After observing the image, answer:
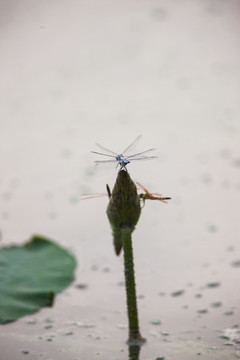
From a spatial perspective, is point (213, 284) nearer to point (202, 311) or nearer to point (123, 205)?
point (202, 311)

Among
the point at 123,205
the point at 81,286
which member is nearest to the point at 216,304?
the point at 81,286

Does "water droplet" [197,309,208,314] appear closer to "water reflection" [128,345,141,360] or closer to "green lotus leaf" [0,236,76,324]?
"water reflection" [128,345,141,360]

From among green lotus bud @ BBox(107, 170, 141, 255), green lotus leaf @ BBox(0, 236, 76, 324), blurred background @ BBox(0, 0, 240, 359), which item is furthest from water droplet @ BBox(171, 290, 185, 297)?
green lotus bud @ BBox(107, 170, 141, 255)

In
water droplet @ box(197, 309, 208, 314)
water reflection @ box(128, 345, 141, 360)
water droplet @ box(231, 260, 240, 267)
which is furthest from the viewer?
water droplet @ box(231, 260, 240, 267)

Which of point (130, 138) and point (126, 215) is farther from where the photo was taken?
point (130, 138)

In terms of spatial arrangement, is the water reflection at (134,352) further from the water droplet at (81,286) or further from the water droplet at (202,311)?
the water droplet at (81,286)

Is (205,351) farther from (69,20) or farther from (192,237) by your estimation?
(69,20)
